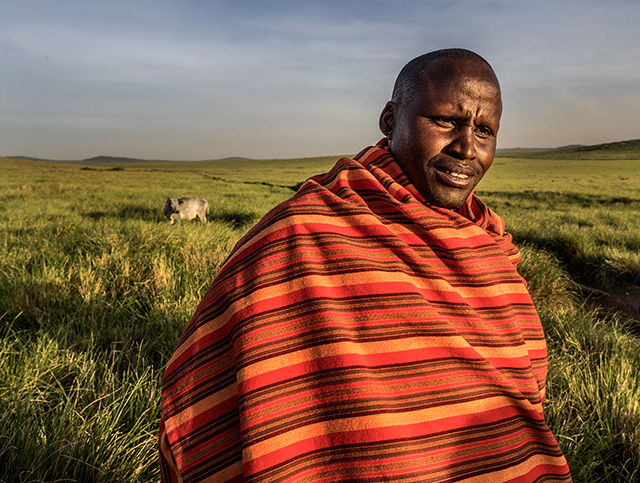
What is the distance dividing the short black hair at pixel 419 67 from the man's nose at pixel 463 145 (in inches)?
9.2

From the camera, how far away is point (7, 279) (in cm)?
302

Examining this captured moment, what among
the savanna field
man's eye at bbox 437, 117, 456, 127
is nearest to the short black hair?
man's eye at bbox 437, 117, 456, 127

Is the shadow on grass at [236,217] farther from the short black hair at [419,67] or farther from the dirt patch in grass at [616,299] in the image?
the short black hair at [419,67]

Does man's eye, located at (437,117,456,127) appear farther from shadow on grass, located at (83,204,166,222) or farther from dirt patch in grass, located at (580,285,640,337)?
shadow on grass, located at (83,204,166,222)

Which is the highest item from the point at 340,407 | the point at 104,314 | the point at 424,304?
the point at 424,304

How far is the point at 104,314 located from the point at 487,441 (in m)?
2.43

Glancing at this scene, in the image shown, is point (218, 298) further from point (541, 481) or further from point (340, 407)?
point (541, 481)

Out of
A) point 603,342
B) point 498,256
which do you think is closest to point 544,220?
point 603,342

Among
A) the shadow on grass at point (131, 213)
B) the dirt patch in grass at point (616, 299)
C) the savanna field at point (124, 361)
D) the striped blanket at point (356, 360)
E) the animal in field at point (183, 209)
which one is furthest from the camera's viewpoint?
the shadow on grass at point (131, 213)

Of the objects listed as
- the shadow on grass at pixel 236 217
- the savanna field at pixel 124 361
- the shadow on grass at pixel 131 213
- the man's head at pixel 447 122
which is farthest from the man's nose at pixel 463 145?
the shadow on grass at pixel 131 213

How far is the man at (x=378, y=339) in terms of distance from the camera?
102 cm

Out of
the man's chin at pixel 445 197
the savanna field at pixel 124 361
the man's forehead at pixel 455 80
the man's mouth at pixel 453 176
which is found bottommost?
the savanna field at pixel 124 361

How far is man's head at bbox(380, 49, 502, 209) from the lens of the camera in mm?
1361

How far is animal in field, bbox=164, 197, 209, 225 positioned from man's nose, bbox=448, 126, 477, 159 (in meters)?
6.44
